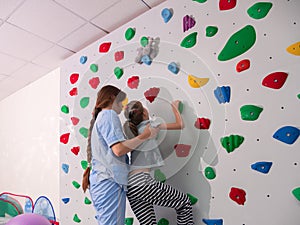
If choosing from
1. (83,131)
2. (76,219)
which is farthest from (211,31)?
(76,219)

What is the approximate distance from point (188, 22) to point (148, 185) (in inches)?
42.4

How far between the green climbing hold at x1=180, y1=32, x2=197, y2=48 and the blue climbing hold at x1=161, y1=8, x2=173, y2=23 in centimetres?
23

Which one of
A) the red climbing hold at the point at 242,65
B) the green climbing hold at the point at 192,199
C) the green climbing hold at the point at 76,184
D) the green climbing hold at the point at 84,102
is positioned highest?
the green climbing hold at the point at 84,102

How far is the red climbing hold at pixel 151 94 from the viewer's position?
1.70m

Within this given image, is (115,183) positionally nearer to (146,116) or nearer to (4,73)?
(146,116)

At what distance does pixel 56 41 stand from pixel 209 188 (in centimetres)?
184

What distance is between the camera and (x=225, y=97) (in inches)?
55.5

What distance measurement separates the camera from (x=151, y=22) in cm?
183

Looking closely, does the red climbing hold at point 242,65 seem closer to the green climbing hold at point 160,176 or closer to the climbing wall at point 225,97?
the climbing wall at point 225,97

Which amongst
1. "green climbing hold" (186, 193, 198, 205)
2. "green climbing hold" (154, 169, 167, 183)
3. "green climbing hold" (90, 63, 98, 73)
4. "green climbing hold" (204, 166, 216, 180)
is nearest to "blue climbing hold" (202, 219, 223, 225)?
"green climbing hold" (186, 193, 198, 205)

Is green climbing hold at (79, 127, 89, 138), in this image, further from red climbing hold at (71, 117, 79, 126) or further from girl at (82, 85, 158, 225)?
girl at (82, 85, 158, 225)

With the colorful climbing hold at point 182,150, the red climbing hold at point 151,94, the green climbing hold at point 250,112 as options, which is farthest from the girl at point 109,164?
the green climbing hold at point 250,112

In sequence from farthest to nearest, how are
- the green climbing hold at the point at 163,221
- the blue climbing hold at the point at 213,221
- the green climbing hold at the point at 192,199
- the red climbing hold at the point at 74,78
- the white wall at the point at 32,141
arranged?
the white wall at the point at 32,141 → the red climbing hold at the point at 74,78 → the green climbing hold at the point at 163,221 → the green climbing hold at the point at 192,199 → the blue climbing hold at the point at 213,221

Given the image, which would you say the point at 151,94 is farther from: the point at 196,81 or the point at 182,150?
the point at 182,150
